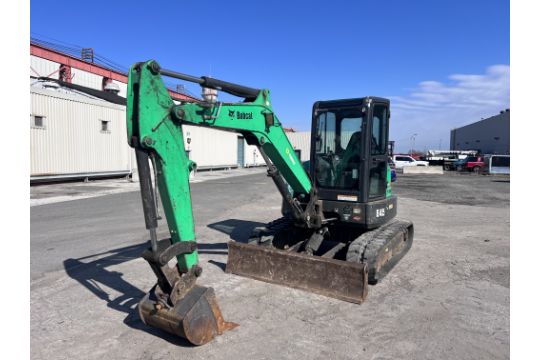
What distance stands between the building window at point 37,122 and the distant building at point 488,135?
4344 cm

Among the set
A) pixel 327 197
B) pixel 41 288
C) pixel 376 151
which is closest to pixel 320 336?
pixel 327 197

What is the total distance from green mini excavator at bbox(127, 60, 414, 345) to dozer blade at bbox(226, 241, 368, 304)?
0.01 meters

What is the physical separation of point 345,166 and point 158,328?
367cm

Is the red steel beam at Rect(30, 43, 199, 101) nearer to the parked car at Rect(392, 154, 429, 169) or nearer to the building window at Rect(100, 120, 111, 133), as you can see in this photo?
the building window at Rect(100, 120, 111, 133)

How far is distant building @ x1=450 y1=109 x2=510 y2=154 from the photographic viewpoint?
4538cm

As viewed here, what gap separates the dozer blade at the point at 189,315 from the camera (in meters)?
3.57

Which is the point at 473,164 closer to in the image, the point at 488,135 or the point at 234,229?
the point at 488,135

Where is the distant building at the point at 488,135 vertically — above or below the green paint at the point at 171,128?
above

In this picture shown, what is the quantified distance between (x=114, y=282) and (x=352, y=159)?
160 inches

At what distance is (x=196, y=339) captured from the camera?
3.63m

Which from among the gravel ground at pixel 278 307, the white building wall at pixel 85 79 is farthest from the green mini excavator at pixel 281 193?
the white building wall at pixel 85 79

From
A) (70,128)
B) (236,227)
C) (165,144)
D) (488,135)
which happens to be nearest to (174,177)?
(165,144)

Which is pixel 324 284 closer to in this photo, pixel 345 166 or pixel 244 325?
pixel 244 325

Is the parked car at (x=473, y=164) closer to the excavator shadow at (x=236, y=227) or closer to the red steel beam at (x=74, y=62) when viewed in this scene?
the red steel beam at (x=74, y=62)
